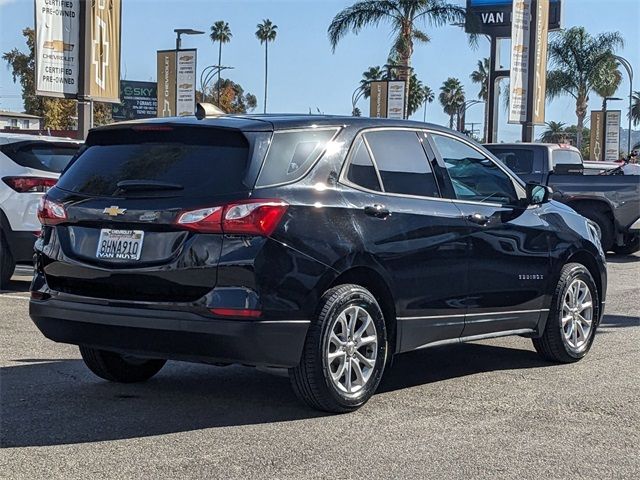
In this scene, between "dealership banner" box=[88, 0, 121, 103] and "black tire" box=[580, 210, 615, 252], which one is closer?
"dealership banner" box=[88, 0, 121, 103]

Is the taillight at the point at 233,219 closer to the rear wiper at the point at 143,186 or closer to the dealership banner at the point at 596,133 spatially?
the rear wiper at the point at 143,186

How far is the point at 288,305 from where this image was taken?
5.56 metres

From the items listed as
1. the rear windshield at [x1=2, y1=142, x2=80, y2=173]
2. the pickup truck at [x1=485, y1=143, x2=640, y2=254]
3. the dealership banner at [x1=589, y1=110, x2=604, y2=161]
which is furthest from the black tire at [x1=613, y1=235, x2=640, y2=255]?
the dealership banner at [x1=589, y1=110, x2=604, y2=161]

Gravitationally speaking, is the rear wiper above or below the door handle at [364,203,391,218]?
above

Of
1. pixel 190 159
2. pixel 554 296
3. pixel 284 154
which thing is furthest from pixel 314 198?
pixel 554 296

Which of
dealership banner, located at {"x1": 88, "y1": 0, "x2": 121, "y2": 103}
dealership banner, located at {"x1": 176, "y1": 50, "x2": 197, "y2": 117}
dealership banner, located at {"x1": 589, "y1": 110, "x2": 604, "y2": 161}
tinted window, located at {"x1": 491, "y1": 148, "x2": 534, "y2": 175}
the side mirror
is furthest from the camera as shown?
dealership banner, located at {"x1": 589, "y1": 110, "x2": 604, "y2": 161}

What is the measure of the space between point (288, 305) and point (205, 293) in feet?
1.48

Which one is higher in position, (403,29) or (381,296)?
(403,29)

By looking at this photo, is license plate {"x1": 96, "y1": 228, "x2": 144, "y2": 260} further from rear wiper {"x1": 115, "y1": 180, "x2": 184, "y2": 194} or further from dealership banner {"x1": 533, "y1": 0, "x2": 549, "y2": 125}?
dealership banner {"x1": 533, "y1": 0, "x2": 549, "y2": 125}

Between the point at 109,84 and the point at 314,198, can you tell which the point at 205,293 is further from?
the point at 109,84

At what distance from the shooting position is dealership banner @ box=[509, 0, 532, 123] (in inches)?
989

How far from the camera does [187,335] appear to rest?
5.50 m

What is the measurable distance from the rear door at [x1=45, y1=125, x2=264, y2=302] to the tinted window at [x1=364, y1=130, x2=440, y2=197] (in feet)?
3.41

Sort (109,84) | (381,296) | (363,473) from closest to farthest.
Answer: (363,473) → (381,296) → (109,84)
